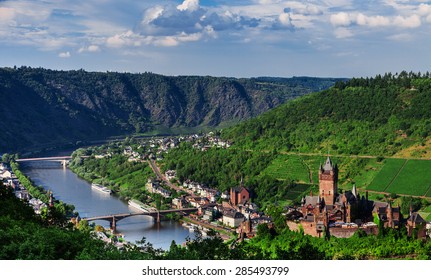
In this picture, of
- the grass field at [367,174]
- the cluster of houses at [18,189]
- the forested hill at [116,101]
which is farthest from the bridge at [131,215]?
the forested hill at [116,101]

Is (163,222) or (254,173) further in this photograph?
(254,173)

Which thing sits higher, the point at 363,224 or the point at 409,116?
the point at 409,116

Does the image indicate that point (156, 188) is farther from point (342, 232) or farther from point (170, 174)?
point (342, 232)

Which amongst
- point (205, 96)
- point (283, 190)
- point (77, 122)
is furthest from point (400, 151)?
point (205, 96)

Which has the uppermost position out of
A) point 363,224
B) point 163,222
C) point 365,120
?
point 365,120

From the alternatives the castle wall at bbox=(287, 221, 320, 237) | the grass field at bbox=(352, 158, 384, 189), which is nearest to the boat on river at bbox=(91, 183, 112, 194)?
the grass field at bbox=(352, 158, 384, 189)

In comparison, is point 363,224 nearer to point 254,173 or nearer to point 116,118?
point 254,173

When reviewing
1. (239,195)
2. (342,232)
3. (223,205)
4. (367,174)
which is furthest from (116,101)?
(342,232)

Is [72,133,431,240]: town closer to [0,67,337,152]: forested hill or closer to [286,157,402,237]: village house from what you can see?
[286,157,402,237]: village house
